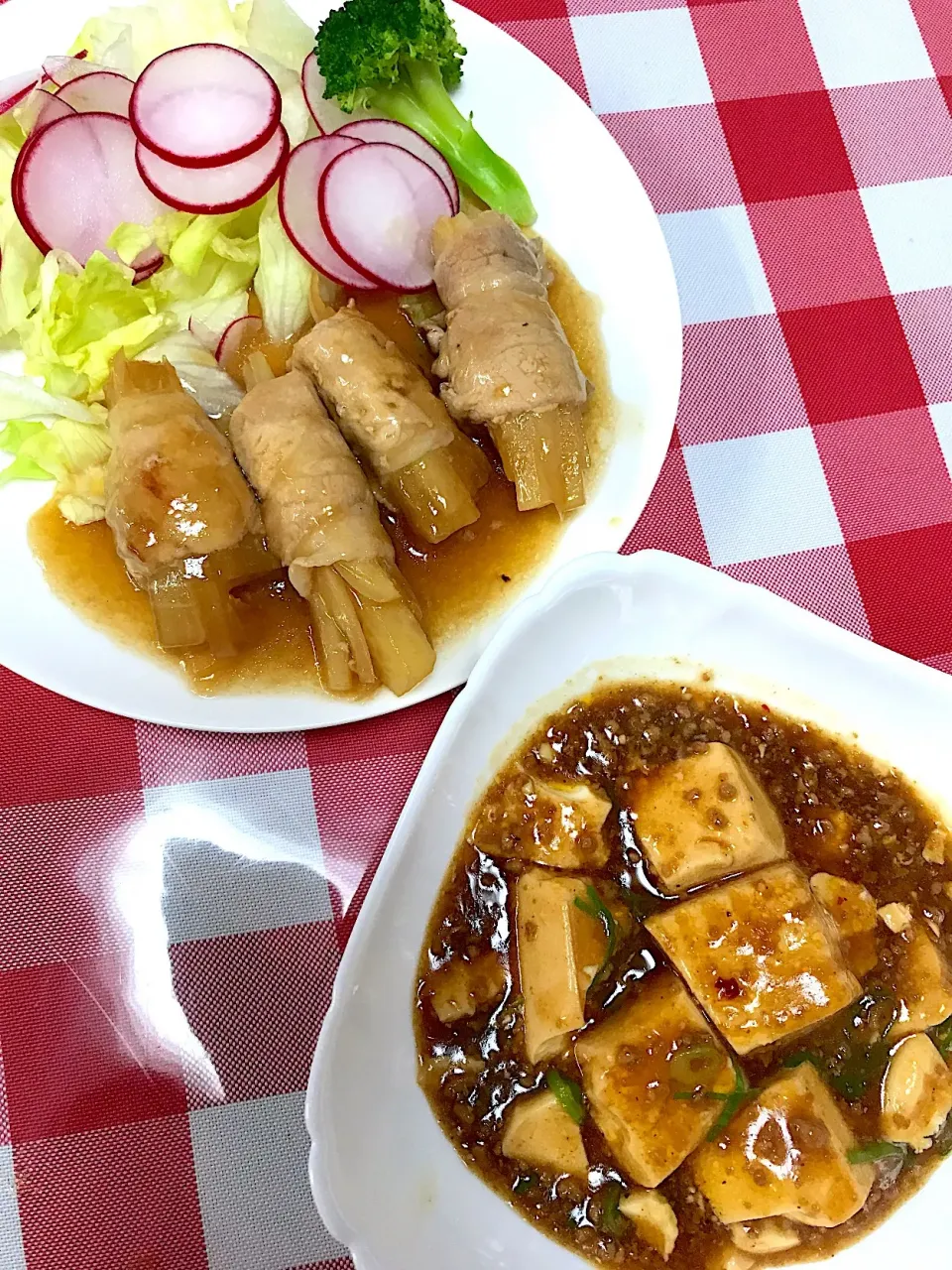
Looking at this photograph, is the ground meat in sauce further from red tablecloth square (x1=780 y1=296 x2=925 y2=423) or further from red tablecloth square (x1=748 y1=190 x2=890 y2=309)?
red tablecloth square (x1=748 y1=190 x2=890 y2=309)

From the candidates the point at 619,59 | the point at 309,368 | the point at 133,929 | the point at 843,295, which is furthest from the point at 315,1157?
the point at 619,59

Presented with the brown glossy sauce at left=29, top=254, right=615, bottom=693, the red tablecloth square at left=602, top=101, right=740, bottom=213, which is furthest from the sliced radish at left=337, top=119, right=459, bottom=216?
the red tablecloth square at left=602, top=101, right=740, bottom=213

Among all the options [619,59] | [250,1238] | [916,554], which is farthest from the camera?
[619,59]

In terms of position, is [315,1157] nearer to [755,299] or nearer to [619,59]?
[755,299]

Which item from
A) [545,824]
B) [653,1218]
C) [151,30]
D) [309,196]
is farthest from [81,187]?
[653,1218]

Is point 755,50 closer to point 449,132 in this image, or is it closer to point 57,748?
point 449,132

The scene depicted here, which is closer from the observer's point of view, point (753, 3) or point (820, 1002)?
point (820, 1002)
